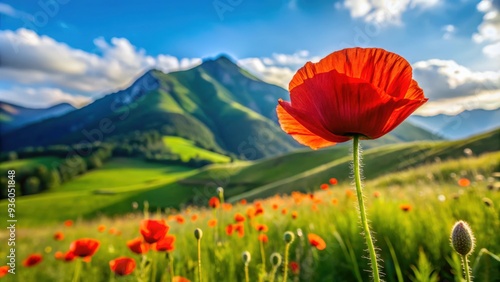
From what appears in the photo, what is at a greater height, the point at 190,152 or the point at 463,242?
the point at 190,152

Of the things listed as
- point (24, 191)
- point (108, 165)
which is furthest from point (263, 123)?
point (24, 191)

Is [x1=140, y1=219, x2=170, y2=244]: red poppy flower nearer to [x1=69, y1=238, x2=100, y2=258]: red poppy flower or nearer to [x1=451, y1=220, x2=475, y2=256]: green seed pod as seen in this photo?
[x1=69, y1=238, x2=100, y2=258]: red poppy flower

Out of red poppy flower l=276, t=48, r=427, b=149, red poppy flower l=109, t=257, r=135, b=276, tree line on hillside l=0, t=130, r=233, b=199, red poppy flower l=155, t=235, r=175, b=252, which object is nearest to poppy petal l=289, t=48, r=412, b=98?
red poppy flower l=276, t=48, r=427, b=149

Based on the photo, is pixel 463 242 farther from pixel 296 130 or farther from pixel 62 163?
pixel 62 163

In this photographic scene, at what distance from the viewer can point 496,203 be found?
9.28ft

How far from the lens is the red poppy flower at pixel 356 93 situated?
0.84 metres

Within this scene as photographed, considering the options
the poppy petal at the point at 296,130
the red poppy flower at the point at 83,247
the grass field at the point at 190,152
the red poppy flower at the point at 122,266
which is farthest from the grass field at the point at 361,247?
the grass field at the point at 190,152

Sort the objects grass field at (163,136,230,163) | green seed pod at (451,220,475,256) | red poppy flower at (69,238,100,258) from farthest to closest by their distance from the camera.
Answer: grass field at (163,136,230,163), red poppy flower at (69,238,100,258), green seed pod at (451,220,475,256)

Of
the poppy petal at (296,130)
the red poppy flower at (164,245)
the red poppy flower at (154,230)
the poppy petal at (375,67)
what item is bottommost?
the red poppy flower at (164,245)

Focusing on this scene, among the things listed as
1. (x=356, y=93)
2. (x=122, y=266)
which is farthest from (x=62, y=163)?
(x=356, y=93)

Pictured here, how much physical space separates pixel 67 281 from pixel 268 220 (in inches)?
86.2

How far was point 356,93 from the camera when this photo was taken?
85 centimetres

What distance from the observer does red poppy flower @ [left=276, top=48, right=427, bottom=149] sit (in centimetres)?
84

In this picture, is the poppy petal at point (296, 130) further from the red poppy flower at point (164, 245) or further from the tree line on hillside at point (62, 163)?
the tree line on hillside at point (62, 163)
